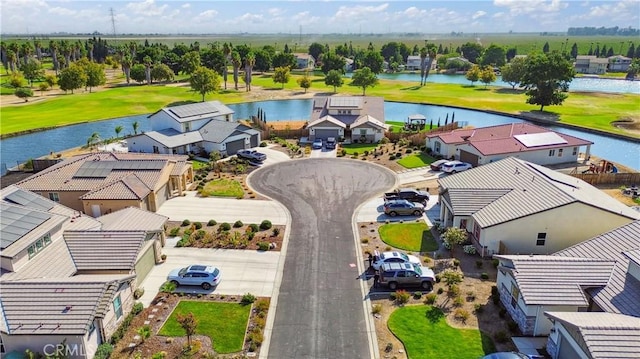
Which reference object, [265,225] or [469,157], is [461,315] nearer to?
[265,225]

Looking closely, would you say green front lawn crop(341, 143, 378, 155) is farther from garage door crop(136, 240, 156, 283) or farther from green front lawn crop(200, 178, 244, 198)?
garage door crop(136, 240, 156, 283)

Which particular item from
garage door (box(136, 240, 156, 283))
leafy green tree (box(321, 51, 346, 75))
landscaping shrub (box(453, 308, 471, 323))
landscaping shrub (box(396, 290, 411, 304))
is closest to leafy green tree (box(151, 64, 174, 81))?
leafy green tree (box(321, 51, 346, 75))

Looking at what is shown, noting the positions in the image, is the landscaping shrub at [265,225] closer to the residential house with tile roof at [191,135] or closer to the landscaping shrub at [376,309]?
the landscaping shrub at [376,309]

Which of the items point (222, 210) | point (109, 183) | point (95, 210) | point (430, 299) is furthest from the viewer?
point (222, 210)

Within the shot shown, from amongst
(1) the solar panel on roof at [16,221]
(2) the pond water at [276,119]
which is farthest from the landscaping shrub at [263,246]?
(2) the pond water at [276,119]

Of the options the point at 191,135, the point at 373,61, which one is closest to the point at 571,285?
the point at 191,135

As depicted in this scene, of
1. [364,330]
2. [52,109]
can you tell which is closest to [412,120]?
[364,330]
